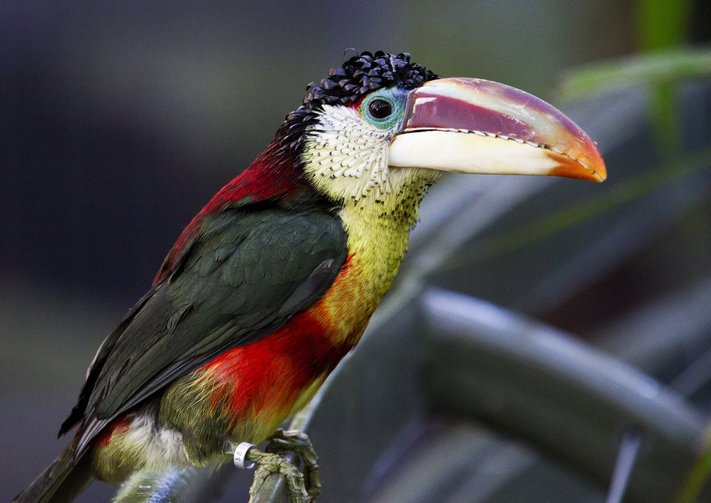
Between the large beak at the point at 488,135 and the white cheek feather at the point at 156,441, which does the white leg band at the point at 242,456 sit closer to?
the white cheek feather at the point at 156,441

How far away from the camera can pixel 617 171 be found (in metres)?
1.10

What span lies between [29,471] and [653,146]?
1.36 m

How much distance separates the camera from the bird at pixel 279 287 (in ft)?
2.32

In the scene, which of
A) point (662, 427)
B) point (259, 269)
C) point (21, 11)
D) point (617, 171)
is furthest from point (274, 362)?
point (21, 11)

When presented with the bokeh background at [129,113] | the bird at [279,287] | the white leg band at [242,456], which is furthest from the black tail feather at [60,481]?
the bokeh background at [129,113]

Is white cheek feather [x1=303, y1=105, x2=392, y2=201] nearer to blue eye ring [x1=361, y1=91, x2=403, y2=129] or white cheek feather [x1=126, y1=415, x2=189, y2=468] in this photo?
blue eye ring [x1=361, y1=91, x2=403, y2=129]

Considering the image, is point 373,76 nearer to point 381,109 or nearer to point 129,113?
point 381,109

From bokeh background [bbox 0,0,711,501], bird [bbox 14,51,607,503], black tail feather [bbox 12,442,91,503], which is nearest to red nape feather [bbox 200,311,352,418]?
bird [bbox 14,51,607,503]

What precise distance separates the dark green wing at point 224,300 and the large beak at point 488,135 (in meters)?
0.08

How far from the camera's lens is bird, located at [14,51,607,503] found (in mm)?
708

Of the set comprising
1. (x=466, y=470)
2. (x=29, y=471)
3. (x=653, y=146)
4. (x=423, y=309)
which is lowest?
(x=29, y=471)

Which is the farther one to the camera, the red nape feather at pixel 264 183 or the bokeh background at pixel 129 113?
the bokeh background at pixel 129 113

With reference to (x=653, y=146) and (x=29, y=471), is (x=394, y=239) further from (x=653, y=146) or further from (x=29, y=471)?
(x=29, y=471)

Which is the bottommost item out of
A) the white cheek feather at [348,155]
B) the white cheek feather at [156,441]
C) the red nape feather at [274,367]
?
the white cheek feather at [156,441]
